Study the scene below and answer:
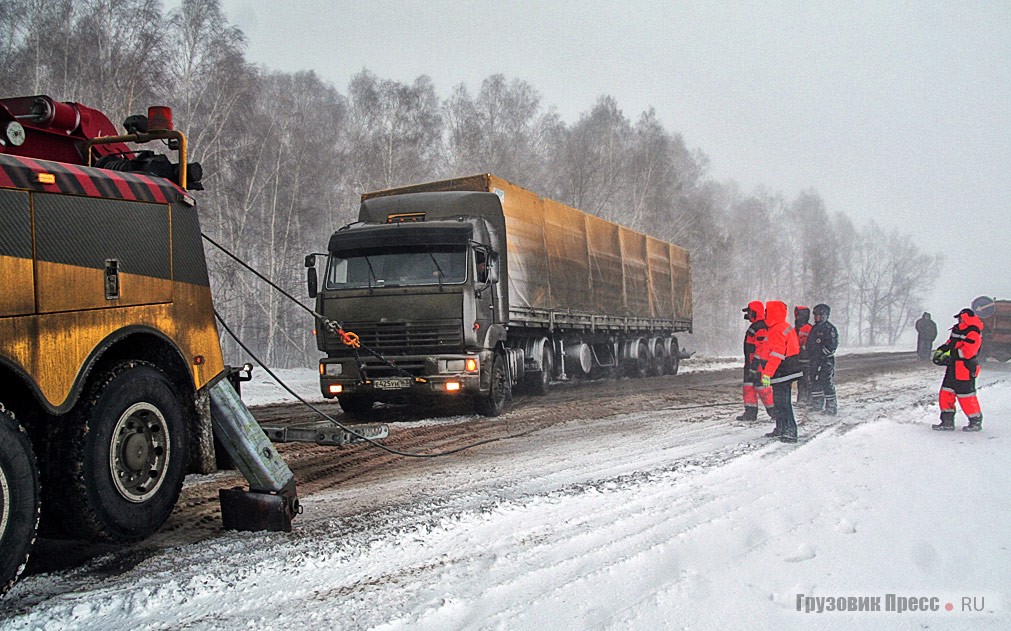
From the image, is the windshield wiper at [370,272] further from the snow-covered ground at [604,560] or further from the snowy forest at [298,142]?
the snowy forest at [298,142]

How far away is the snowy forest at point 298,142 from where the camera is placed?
72.1ft

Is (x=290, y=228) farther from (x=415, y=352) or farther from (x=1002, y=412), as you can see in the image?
(x=1002, y=412)

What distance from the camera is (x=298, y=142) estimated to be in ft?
98.5

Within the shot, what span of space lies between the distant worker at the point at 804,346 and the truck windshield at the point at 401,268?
513cm

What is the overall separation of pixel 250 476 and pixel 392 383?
527cm

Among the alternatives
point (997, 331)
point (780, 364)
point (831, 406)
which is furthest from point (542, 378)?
point (997, 331)

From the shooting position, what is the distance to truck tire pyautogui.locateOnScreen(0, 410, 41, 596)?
287cm

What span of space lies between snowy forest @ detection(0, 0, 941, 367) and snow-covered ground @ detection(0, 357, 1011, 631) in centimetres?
2154

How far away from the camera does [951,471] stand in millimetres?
6180

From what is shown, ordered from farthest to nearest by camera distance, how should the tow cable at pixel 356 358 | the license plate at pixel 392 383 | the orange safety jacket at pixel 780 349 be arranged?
the license plate at pixel 392 383, the orange safety jacket at pixel 780 349, the tow cable at pixel 356 358

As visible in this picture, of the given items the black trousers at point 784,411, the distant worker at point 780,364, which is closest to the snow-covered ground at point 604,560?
the black trousers at point 784,411

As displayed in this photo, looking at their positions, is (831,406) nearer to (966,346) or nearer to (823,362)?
(823,362)

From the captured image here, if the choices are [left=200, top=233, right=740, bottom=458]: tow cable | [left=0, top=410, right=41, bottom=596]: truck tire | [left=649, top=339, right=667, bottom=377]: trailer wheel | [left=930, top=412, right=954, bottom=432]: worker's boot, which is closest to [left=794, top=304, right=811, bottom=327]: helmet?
[left=200, top=233, right=740, bottom=458]: tow cable

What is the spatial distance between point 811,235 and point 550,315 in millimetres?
62542
